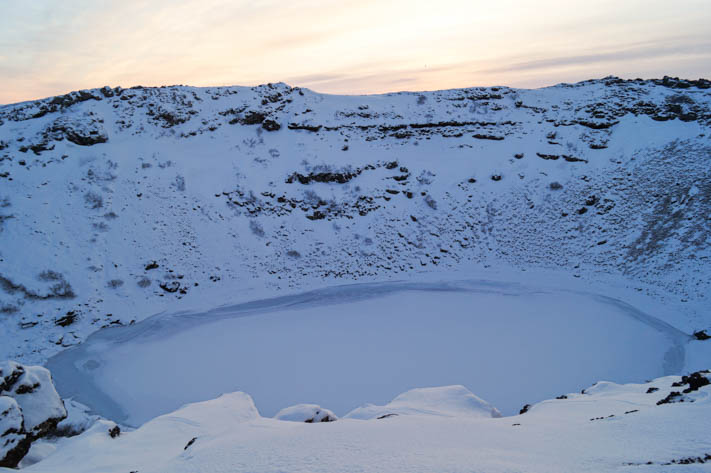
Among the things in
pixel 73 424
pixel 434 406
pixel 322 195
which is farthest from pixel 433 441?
pixel 322 195

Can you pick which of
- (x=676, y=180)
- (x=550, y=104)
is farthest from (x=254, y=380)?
(x=550, y=104)

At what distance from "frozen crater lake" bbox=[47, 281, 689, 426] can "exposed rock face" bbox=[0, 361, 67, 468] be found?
5617 millimetres

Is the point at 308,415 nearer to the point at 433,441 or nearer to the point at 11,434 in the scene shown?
the point at 433,441

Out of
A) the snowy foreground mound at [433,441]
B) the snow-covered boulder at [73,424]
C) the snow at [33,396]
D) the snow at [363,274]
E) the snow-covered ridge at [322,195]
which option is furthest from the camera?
the snow-covered ridge at [322,195]

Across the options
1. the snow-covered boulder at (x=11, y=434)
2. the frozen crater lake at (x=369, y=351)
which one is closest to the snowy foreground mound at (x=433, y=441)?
the snow-covered boulder at (x=11, y=434)

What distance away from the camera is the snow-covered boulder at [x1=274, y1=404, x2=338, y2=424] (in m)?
8.65

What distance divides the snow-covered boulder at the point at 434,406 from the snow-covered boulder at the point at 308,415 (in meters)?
0.59

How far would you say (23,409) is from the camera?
750 centimetres

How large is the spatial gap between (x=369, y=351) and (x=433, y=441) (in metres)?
10.6

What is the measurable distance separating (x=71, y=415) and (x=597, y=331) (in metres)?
19.8

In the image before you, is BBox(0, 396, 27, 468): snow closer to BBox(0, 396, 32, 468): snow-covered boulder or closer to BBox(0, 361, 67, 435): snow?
BBox(0, 396, 32, 468): snow-covered boulder

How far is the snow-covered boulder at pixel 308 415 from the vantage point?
8648 millimetres

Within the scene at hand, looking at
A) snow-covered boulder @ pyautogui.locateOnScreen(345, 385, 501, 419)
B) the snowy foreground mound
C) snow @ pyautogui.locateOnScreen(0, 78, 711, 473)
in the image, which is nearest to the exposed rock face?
snow @ pyautogui.locateOnScreen(0, 78, 711, 473)

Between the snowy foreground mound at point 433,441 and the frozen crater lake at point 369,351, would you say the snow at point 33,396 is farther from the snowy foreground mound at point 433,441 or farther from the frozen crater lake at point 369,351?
the frozen crater lake at point 369,351
